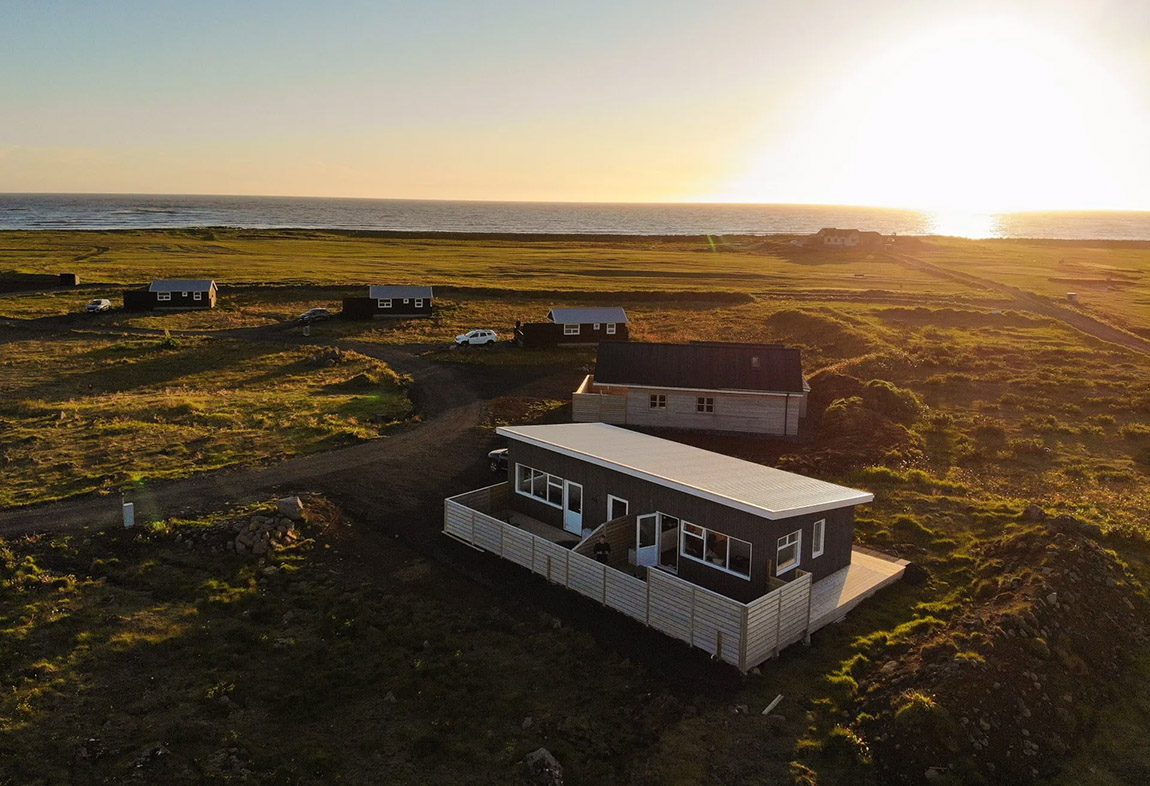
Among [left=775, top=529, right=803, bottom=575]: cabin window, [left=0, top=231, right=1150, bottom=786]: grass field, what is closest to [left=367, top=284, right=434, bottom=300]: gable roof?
[left=0, top=231, right=1150, bottom=786]: grass field

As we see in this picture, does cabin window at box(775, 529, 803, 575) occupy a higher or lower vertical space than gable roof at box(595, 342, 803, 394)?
lower

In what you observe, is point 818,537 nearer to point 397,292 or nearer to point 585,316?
point 585,316

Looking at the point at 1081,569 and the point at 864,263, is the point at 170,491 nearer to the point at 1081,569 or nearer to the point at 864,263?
the point at 1081,569

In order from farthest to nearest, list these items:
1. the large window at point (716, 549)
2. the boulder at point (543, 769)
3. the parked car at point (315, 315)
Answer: the parked car at point (315, 315), the large window at point (716, 549), the boulder at point (543, 769)

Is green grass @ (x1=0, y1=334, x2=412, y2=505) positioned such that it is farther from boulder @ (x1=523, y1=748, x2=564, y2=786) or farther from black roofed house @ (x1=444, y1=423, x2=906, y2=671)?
boulder @ (x1=523, y1=748, x2=564, y2=786)

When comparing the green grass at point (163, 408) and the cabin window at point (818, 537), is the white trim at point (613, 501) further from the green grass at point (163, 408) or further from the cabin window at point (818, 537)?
the green grass at point (163, 408)

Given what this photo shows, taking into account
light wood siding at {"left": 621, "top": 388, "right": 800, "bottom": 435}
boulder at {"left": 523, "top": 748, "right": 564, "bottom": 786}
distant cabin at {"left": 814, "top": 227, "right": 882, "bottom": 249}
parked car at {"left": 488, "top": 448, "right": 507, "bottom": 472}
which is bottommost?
boulder at {"left": 523, "top": 748, "right": 564, "bottom": 786}

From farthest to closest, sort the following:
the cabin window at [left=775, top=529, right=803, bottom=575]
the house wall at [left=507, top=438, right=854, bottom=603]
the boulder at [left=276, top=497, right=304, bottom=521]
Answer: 1. the boulder at [left=276, top=497, right=304, bottom=521]
2. the cabin window at [left=775, top=529, right=803, bottom=575]
3. the house wall at [left=507, top=438, right=854, bottom=603]

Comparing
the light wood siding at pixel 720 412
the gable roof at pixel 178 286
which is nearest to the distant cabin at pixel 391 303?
the gable roof at pixel 178 286
